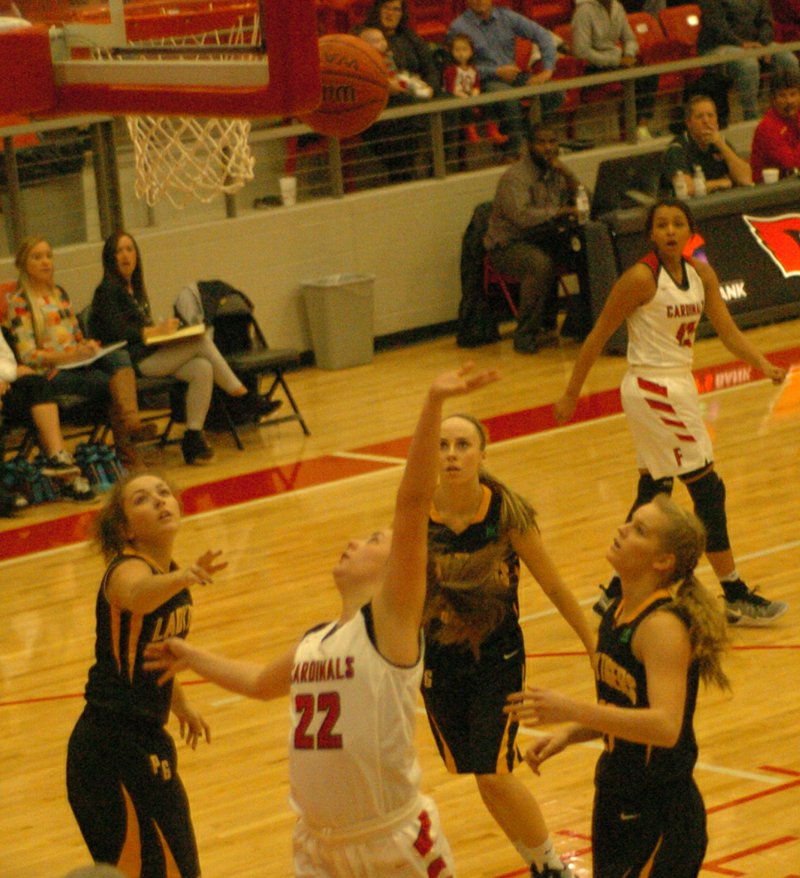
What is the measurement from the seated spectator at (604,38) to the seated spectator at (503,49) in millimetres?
359

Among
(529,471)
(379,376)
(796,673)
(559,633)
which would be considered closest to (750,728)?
(796,673)

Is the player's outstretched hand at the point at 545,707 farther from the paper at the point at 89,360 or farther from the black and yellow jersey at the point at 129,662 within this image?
the paper at the point at 89,360

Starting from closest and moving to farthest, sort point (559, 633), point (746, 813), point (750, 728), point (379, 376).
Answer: point (746, 813) < point (750, 728) < point (559, 633) < point (379, 376)

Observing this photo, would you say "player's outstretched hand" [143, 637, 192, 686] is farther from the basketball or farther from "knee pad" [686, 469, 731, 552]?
"knee pad" [686, 469, 731, 552]

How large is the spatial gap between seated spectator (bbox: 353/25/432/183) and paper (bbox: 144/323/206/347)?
3.66 m

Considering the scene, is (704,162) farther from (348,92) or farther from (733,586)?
(348,92)

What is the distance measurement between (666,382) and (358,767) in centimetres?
403

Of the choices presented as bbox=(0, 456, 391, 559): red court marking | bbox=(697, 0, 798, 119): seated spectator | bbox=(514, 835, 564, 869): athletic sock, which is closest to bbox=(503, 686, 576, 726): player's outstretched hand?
bbox=(514, 835, 564, 869): athletic sock

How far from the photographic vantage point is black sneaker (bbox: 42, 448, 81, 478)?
34.3 feet

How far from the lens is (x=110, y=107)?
5.09m

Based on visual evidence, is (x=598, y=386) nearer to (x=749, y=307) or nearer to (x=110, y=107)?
(x=749, y=307)

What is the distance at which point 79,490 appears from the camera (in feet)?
34.5

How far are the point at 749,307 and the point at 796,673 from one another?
7731 millimetres

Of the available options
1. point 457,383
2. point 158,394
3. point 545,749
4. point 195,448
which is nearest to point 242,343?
point 158,394
